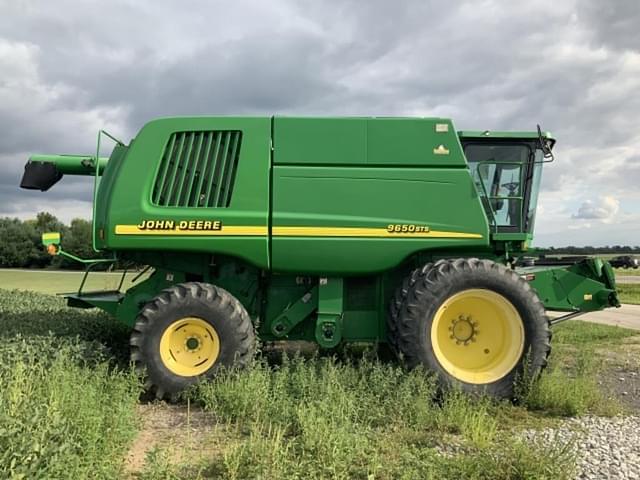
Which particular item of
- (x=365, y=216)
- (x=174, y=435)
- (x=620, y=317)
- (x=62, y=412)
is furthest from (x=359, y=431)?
(x=620, y=317)

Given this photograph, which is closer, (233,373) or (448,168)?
(233,373)

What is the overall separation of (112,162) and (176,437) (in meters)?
3.57

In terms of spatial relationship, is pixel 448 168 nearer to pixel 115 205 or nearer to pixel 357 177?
pixel 357 177

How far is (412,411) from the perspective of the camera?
4.66 m

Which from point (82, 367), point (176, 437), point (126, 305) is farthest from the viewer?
point (126, 305)

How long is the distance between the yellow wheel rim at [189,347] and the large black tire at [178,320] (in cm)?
2

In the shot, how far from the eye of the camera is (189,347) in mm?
5602

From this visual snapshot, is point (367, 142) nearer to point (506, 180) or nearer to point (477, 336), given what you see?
point (506, 180)

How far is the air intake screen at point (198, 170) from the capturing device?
5.82 m

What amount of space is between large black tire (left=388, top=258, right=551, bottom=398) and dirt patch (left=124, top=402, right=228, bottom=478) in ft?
6.91

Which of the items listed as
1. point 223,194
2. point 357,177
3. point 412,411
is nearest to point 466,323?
point 412,411

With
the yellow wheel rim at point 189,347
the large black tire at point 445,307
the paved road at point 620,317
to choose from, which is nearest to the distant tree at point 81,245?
the yellow wheel rim at point 189,347

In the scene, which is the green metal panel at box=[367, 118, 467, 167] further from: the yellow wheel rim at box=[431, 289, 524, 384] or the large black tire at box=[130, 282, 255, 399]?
the large black tire at box=[130, 282, 255, 399]

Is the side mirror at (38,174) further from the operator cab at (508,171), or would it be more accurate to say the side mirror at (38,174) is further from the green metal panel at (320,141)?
the operator cab at (508,171)
